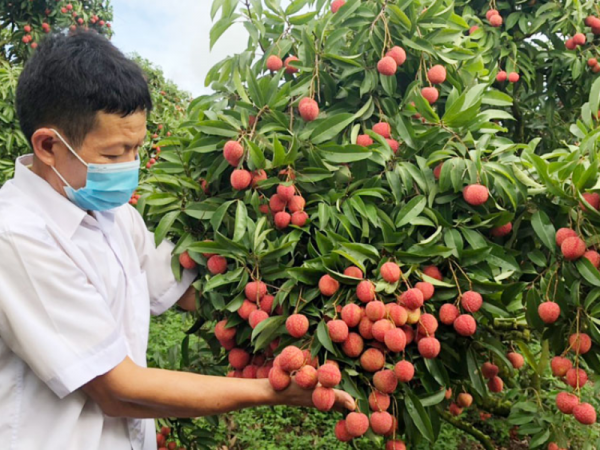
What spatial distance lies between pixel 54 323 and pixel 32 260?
110 mm

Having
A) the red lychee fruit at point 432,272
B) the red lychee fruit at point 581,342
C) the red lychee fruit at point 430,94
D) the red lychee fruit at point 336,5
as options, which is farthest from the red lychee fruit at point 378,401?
the red lychee fruit at point 336,5

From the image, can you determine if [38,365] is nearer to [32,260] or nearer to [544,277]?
[32,260]

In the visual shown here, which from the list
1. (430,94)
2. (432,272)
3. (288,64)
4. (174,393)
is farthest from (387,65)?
(174,393)

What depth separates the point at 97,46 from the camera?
3.06 feet

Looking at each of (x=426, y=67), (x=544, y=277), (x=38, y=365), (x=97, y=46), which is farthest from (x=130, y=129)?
(x=544, y=277)

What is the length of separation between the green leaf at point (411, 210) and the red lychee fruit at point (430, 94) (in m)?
0.25

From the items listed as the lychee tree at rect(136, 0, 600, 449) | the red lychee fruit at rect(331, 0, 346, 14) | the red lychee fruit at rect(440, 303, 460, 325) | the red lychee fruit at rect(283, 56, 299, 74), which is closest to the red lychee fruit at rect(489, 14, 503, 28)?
the lychee tree at rect(136, 0, 600, 449)

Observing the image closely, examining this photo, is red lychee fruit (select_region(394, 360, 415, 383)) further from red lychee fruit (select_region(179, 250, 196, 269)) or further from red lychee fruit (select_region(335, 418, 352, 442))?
red lychee fruit (select_region(179, 250, 196, 269))

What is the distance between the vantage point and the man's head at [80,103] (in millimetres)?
892

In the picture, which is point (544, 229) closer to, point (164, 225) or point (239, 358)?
point (239, 358)

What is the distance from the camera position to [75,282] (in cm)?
86

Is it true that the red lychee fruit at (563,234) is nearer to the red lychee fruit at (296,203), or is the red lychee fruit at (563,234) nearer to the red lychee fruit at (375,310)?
the red lychee fruit at (375,310)

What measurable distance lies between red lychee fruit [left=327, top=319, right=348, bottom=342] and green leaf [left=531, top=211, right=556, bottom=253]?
0.41 meters

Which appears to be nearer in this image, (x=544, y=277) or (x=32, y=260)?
(x=32, y=260)
